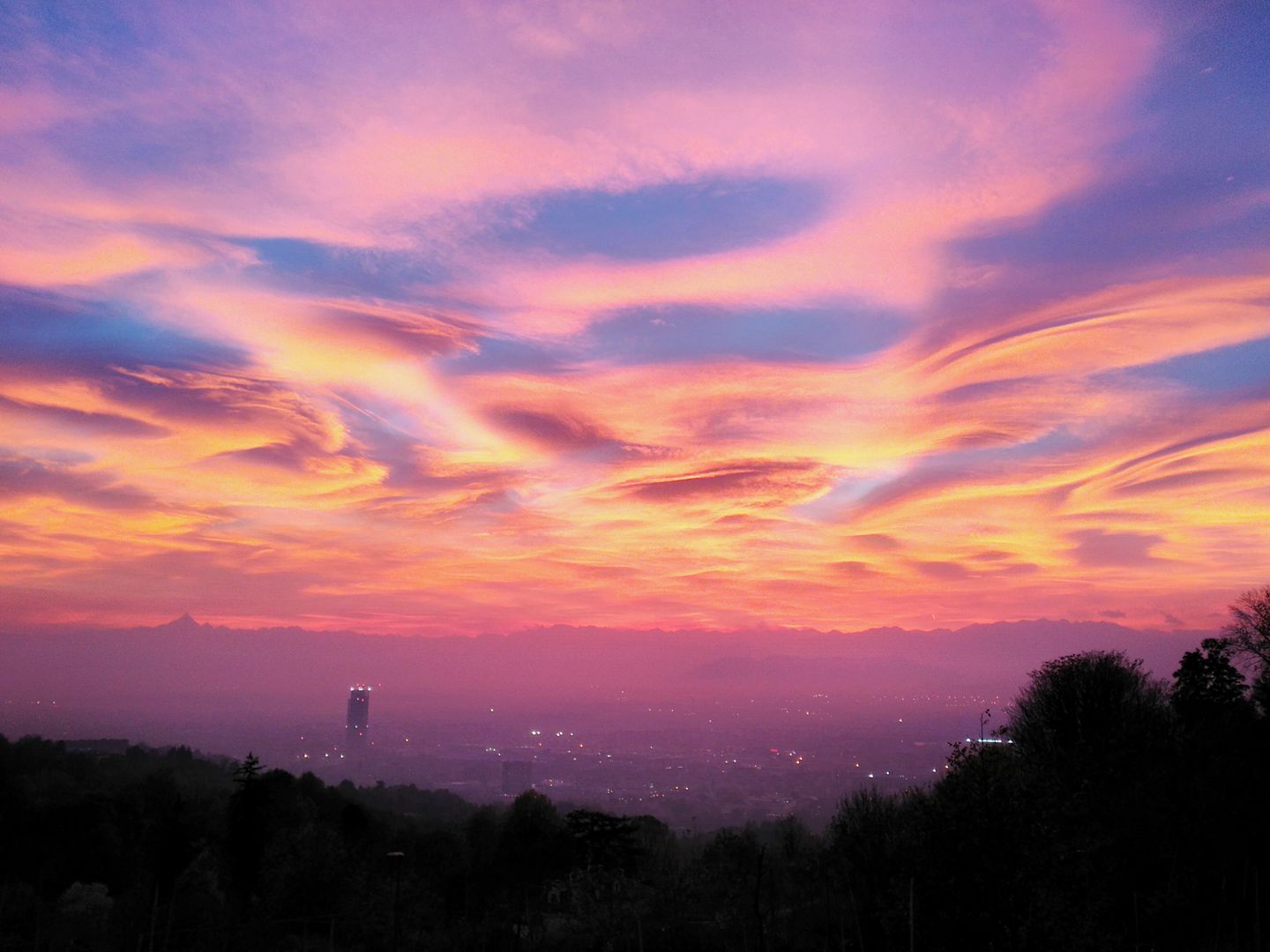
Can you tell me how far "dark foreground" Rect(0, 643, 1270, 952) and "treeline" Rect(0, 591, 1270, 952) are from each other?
130 millimetres

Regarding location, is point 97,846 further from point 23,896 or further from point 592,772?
point 592,772

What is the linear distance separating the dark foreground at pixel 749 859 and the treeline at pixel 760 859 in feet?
0.43

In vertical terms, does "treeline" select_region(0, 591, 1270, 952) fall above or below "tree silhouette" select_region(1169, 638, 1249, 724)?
below

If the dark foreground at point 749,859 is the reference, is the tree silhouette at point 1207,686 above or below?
above

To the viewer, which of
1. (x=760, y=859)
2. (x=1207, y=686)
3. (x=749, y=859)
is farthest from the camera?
(x=749, y=859)

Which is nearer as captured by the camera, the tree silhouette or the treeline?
the treeline

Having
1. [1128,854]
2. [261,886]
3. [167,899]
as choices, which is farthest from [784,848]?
[167,899]

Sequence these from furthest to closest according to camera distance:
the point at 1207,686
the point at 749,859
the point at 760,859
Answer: the point at 749,859 → the point at 1207,686 → the point at 760,859

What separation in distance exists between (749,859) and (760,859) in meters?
32.3

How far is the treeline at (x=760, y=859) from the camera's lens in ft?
77.7

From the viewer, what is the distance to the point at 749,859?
5744 cm

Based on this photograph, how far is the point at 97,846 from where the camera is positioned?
69.1 metres

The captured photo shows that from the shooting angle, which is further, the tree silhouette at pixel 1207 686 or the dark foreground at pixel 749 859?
the tree silhouette at pixel 1207 686

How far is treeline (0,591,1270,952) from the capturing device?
A: 77.7ft
